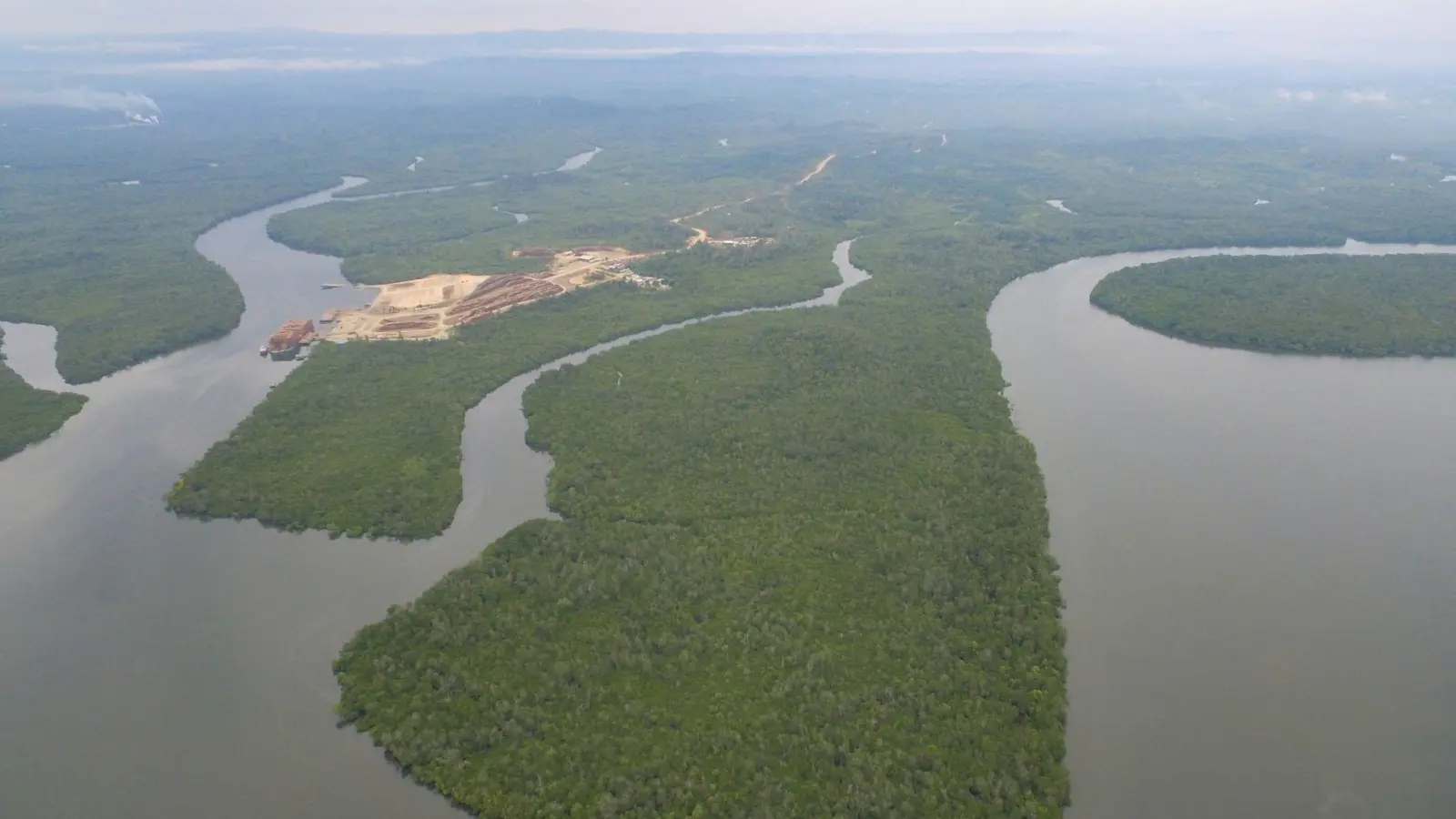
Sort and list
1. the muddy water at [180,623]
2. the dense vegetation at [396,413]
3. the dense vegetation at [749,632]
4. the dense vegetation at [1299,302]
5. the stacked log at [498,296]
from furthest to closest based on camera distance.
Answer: the stacked log at [498,296]
the dense vegetation at [1299,302]
the dense vegetation at [396,413]
the muddy water at [180,623]
the dense vegetation at [749,632]

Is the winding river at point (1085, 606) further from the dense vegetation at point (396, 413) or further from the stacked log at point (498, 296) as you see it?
the stacked log at point (498, 296)

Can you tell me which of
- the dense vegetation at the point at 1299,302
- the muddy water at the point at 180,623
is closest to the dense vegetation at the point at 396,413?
the muddy water at the point at 180,623

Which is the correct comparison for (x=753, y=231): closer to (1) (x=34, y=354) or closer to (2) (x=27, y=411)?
(1) (x=34, y=354)

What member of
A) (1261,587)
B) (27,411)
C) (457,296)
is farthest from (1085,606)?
(27,411)

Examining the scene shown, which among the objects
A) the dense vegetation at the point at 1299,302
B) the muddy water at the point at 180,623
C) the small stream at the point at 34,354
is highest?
the dense vegetation at the point at 1299,302

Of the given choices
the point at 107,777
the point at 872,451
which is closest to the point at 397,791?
the point at 107,777

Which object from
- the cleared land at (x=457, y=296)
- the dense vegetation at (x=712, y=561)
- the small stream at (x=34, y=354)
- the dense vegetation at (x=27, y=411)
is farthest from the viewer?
the cleared land at (x=457, y=296)

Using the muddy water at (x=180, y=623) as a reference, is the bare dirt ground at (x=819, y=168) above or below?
above

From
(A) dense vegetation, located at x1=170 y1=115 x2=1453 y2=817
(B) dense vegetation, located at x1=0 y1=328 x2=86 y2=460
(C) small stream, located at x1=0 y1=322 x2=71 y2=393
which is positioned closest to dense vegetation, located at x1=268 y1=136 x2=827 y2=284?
(A) dense vegetation, located at x1=170 y1=115 x2=1453 y2=817
